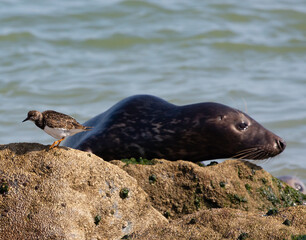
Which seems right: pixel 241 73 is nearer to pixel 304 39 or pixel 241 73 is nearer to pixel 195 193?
pixel 304 39

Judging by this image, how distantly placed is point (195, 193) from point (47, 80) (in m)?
7.76

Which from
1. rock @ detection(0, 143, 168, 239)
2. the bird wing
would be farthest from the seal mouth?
the bird wing

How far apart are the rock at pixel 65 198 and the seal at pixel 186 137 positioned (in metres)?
1.94

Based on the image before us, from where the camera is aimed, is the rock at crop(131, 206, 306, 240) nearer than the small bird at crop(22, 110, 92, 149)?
Yes

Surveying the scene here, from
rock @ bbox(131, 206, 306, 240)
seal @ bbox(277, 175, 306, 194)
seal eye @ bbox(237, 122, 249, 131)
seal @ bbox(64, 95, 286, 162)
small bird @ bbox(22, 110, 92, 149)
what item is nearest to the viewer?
rock @ bbox(131, 206, 306, 240)

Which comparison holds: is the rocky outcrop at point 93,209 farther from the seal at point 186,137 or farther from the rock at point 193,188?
the seal at point 186,137

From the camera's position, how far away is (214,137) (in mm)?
6379

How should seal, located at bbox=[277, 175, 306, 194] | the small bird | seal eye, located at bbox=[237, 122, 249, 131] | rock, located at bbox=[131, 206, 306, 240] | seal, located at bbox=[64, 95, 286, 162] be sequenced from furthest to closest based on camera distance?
seal, located at bbox=[277, 175, 306, 194], seal eye, located at bbox=[237, 122, 249, 131], seal, located at bbox=[64, 95, 286, 162], the small bird, rock, located at bbox=[131, 206, 306, 240]

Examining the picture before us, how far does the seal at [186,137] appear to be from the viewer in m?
6.30

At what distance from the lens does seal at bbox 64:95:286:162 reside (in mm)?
6297

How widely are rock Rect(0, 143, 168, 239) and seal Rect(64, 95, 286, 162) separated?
6.36ft

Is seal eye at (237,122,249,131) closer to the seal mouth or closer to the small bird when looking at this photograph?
the seal mouth

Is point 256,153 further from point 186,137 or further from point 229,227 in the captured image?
point 229,227

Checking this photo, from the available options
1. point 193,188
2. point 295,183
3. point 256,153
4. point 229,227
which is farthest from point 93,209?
point 295,183
